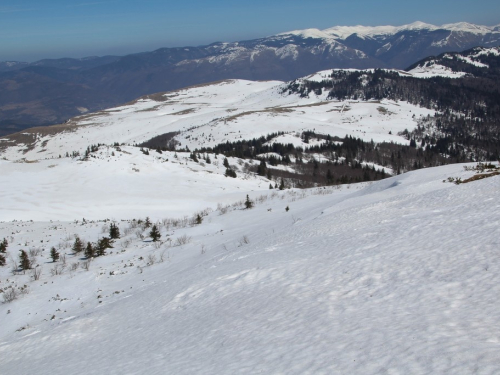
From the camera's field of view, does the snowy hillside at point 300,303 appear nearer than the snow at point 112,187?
Yes

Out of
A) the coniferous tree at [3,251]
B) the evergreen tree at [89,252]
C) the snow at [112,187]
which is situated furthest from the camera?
the snow at [112,187]

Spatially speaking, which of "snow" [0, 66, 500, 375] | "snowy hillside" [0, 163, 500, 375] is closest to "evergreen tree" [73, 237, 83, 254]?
"snow" [0, 66, 500, 375]

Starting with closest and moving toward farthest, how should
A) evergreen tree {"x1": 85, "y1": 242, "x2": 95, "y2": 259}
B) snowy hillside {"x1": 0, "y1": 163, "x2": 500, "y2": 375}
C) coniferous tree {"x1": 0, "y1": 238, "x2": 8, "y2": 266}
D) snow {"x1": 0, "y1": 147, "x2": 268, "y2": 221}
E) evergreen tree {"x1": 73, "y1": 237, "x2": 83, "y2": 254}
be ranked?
snowy hillside {"x1": 0, "y1": 163, "x2": 500, "y2": 375}
coniferous tree {"x1": 0, "y1": 238, "x2": 8, "y2": 266}
evergreen tree {"x1": 85, "y1": 242, "x2": 95, "y2": 259}
evergreen tree {"x1": 73, "y1": 237, "x2": 83, "y2": 254}
snow {"x1": 0, "y1": 147, "x2": 268, "y2": 221}

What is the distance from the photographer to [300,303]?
814 centimetres

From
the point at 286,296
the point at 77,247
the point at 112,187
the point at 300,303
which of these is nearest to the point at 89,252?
the point at 77,247

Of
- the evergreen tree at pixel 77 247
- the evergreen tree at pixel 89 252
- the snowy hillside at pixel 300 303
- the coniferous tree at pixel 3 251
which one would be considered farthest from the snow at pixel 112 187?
the snowy hillside at pixel 300 303

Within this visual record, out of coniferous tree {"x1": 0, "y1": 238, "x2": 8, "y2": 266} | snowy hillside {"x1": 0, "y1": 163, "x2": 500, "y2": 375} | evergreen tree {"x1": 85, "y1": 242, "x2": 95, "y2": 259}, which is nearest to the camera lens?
snowy hillside {"x1": 0, "y1": 163, "x2": 500, "y2": 375}

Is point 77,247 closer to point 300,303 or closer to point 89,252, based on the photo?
point 89,252

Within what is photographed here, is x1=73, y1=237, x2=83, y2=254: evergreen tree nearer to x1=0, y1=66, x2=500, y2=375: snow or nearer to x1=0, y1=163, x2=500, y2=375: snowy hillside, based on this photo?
x1=0, y1=66, x2=500, y2=375: snow

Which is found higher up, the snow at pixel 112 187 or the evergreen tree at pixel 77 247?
the snow at pixel 112 187

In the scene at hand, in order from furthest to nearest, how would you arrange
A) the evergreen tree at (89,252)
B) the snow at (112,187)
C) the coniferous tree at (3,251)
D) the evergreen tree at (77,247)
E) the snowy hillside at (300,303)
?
the snow at (112,187), the evergreen tree at (77,247), the evergreen tree at (89,252), the coniferous tree at (3,251), the snowy hillside at (300,303)

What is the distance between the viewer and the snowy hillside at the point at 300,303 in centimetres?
561

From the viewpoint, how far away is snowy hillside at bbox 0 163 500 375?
5.61 meters

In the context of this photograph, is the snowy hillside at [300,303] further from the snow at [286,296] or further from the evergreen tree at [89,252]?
the evergreen tree at [89,252]
